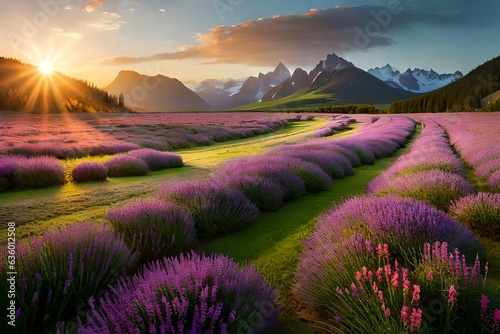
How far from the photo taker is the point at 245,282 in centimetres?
248

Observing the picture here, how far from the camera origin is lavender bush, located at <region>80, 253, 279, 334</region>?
200 cm

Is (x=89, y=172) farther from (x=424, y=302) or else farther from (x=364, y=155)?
(x=364, y=155)

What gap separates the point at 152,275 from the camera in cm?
240

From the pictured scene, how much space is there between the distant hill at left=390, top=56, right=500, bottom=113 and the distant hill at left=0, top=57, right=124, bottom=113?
86.6m

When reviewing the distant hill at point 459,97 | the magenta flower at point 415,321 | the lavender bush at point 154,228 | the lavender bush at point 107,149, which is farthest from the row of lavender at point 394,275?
the distant hill at point 459,97

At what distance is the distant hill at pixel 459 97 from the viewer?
3597 inches

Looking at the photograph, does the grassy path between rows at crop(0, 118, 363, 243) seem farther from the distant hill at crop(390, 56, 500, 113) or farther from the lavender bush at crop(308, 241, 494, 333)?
the distant hill at crop(390, 56, 500, 113)

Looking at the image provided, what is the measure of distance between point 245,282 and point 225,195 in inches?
114

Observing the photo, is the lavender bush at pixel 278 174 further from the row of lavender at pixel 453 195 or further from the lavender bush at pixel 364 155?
the lavender bush at pixel 364 155

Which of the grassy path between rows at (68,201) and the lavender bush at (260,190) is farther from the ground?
the lavender bush at (260,190)

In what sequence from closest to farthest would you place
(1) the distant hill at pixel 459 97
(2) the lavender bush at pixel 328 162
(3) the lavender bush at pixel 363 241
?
(3) the lavender bush at pixel 363 241 < (2) the lavender bush at pixel 328 162 < (1) the distant hill at pixel 459 97

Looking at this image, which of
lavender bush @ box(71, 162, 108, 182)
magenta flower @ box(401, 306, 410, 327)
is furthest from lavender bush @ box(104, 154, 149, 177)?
magenta flower @ box(401, 306, 410, 327)

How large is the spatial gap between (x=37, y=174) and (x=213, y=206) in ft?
19.5

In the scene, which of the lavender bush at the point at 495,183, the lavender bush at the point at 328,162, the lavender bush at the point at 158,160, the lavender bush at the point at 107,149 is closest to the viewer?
the lavender bush at the point at 495,183
